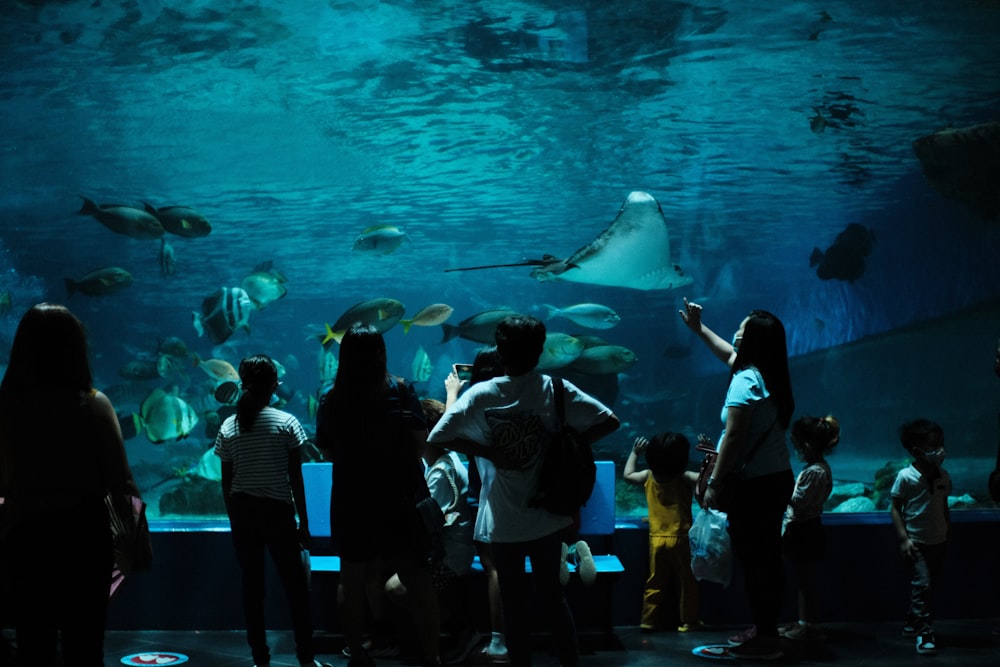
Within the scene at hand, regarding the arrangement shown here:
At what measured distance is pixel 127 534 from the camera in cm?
273

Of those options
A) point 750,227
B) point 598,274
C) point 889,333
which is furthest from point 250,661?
point 889,333

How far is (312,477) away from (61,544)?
110 inches

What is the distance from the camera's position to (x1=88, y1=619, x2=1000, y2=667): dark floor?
454cm

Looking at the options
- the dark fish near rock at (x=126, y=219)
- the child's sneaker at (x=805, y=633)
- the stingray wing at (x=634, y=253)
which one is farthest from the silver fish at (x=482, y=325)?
the child's sneaker at (x=805, y=633)

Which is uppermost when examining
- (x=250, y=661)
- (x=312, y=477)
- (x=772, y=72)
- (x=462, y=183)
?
(x=772, y=72)

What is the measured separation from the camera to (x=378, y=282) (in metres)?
8.70

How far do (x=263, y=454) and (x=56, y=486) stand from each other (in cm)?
143

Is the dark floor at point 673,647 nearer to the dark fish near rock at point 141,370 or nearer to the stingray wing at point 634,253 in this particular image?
the stingray wing at point 634,253

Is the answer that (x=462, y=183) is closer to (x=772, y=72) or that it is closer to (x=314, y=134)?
(x=314, y=134)

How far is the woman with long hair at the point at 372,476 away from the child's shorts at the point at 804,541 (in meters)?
2.16

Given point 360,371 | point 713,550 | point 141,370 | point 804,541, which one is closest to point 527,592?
point 360,371

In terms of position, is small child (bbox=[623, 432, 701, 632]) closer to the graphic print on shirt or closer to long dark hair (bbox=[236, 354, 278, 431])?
the graphic print on shirt

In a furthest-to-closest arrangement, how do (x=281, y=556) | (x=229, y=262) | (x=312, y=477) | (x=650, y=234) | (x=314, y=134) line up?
(x=229, y=262) < (x=314, y=134) < (x=650, y=234) < (x=312, y=477) < (x=281, y=556)

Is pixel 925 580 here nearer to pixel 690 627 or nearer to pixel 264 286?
pixel 690 627
